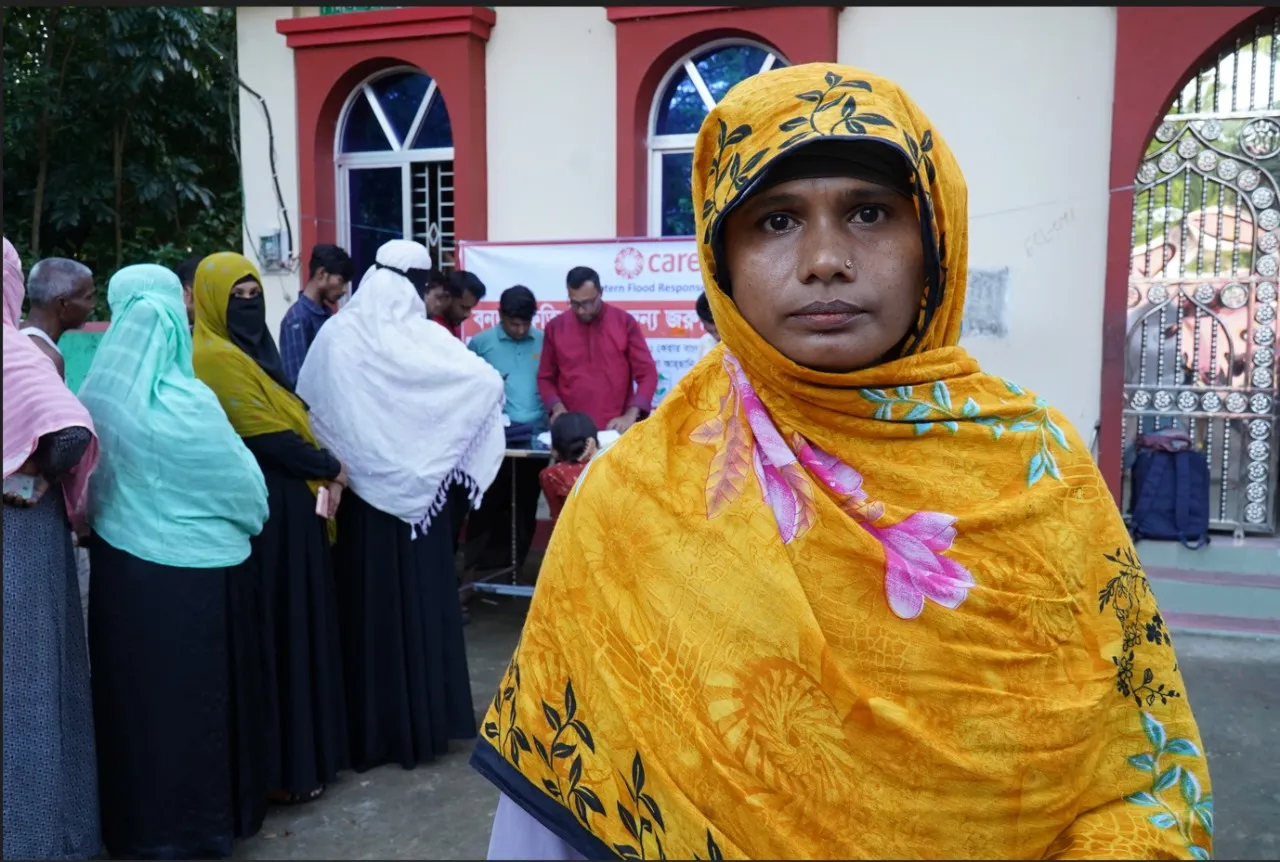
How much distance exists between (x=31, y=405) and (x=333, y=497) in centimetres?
107

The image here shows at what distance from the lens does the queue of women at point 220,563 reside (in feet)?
8.77

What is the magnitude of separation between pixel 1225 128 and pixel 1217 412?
1.53 m

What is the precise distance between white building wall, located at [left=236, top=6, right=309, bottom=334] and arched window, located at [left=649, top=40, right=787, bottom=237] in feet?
8.52

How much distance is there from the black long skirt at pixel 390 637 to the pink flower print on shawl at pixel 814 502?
2.70m

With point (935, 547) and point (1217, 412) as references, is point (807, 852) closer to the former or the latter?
point (935, 547)

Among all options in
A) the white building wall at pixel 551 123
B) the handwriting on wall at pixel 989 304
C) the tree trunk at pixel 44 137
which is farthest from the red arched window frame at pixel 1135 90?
the tree trunk at pixel 44 137

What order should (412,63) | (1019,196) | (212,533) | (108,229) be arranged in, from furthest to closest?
1. (108,229)
2. (412,63)
3. (1019,196)
4. (212,533)

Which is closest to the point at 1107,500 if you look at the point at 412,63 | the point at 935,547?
the point at 935,547

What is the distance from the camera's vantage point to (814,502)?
3.80 feet

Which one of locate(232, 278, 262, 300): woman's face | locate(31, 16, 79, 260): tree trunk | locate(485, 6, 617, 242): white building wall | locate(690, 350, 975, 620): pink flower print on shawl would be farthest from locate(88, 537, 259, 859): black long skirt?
locate(31, 16, 79, 260): tree trunk

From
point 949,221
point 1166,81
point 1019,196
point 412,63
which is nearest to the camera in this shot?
point 949,221

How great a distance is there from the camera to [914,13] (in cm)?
566

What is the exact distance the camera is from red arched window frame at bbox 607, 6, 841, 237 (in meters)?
5.97

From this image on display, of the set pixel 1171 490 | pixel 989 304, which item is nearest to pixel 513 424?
pixel 989 304
